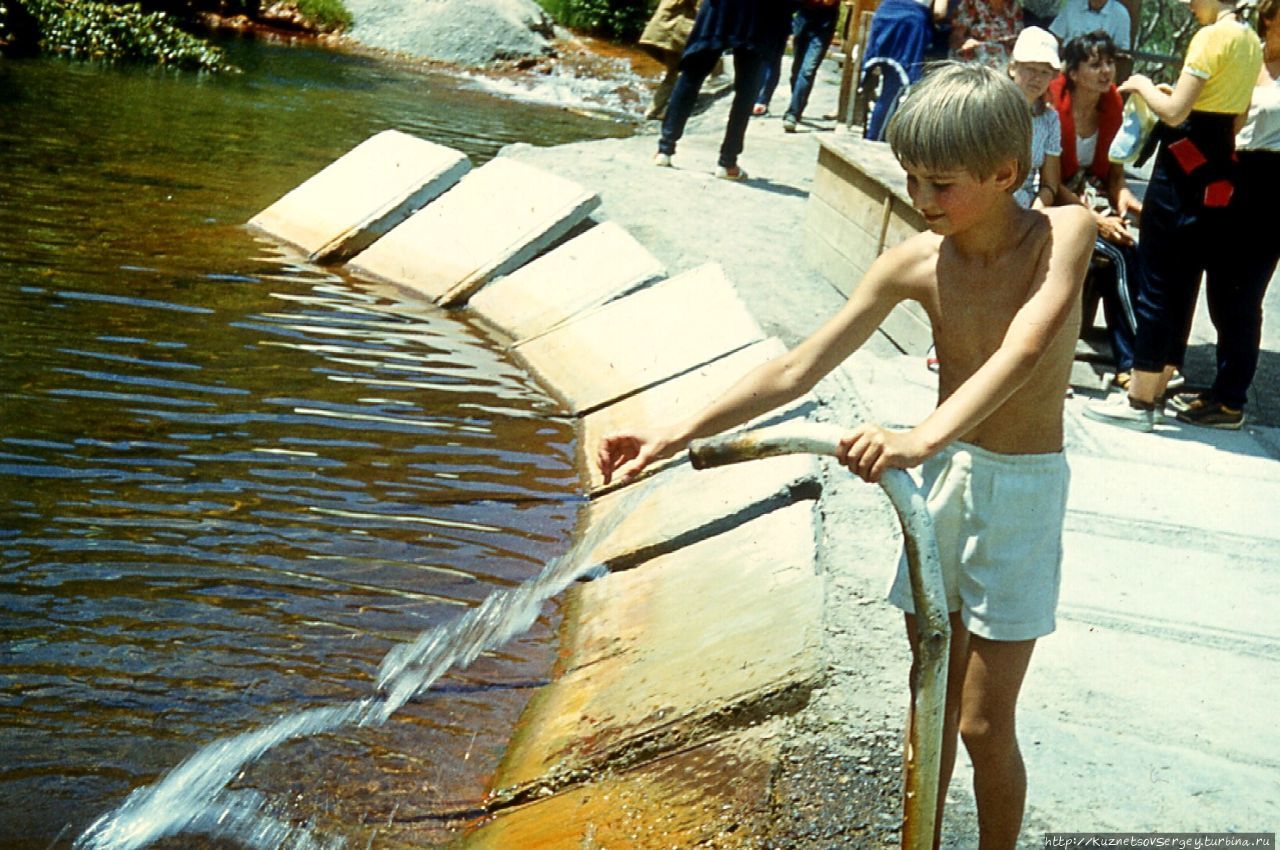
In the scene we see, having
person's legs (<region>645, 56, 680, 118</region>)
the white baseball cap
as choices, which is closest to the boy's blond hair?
the white baseball cap

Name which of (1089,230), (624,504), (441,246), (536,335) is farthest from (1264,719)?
(441,246)

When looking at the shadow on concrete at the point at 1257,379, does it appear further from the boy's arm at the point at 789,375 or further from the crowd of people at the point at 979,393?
the boy's arm at the point at 789,375

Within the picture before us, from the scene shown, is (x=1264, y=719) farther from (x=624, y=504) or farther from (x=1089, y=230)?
(x=624, y=504)

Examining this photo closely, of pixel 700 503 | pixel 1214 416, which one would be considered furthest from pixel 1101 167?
pixel 700 503

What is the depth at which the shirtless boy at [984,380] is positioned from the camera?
8.80 feet

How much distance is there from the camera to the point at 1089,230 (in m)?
2.81

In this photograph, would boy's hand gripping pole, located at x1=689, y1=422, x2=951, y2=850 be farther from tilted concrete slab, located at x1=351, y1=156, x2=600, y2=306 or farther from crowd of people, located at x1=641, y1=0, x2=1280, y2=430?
tilted concrete slab, located at x1=351, y1=156, x2=600, y2=306

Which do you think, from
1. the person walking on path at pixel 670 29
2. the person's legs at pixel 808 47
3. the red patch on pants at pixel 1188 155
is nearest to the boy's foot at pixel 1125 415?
the red patch on pants at pixel 1188 155

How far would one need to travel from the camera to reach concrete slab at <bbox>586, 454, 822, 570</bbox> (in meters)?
4.76

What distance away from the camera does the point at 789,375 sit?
3.01m

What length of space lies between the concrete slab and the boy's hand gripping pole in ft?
6.53

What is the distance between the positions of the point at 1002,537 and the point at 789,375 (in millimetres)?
495

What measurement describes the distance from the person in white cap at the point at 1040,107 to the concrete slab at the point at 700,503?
6.59 feet

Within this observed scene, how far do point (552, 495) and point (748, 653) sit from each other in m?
2.32
